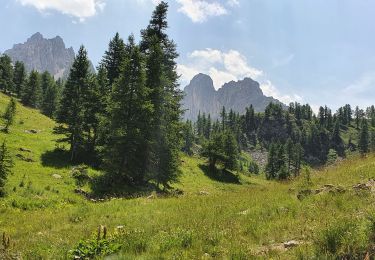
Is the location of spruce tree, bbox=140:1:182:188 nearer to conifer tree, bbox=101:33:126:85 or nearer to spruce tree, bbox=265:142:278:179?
conifer tree, bbox=101:33:126:85

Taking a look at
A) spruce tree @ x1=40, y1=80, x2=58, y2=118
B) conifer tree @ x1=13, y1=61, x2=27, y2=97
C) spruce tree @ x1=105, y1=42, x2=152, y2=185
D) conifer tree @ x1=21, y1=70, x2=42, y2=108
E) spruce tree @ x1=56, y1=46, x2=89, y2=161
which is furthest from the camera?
conifer tree @ x1=13, y1=61, x2=27, y2=97

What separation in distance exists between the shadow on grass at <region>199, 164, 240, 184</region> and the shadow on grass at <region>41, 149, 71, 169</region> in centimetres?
3157

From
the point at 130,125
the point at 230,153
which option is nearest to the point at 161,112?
the point at 130,125

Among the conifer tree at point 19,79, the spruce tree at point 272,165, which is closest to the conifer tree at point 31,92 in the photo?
the conifer tree at point 19,79

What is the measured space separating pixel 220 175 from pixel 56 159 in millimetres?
38969

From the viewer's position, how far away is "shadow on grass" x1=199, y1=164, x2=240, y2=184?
68.6 metres

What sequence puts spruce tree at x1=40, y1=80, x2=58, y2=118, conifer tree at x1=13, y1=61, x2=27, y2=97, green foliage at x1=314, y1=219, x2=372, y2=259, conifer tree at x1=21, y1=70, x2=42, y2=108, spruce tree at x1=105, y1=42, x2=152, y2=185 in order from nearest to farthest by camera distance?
green foliage at x1=314, y1=219, x2=372, y2=259 → spruce tree at x1=105, y1=42, x2=152, y2=185 → spruce tree at x1=40, y1=80, x2=58, y2=118 → conifer tree at x1=21, y1=70, x2=42, y2=108 → conifer tree at x1=13, y1=61, x2=27, y2=97

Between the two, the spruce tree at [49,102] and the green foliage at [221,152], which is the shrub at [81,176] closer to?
the green foliage at [221,152]

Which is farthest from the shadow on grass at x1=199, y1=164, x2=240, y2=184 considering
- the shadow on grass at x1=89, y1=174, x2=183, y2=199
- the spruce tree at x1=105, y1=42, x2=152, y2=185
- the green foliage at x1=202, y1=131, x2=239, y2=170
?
the shadow on grass at x1=89, y1=174, x2=183, y2=199

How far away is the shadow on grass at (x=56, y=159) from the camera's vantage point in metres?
37.1

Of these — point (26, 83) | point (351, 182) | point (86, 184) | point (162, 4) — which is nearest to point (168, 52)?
point (162, 4)

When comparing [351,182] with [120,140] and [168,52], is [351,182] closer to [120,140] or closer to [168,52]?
[120,140]

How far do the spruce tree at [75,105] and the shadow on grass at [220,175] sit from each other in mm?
31456

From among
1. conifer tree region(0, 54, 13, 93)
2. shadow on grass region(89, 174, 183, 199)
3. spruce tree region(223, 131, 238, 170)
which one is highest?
conifer tree region(0, 54, 13, 93)
